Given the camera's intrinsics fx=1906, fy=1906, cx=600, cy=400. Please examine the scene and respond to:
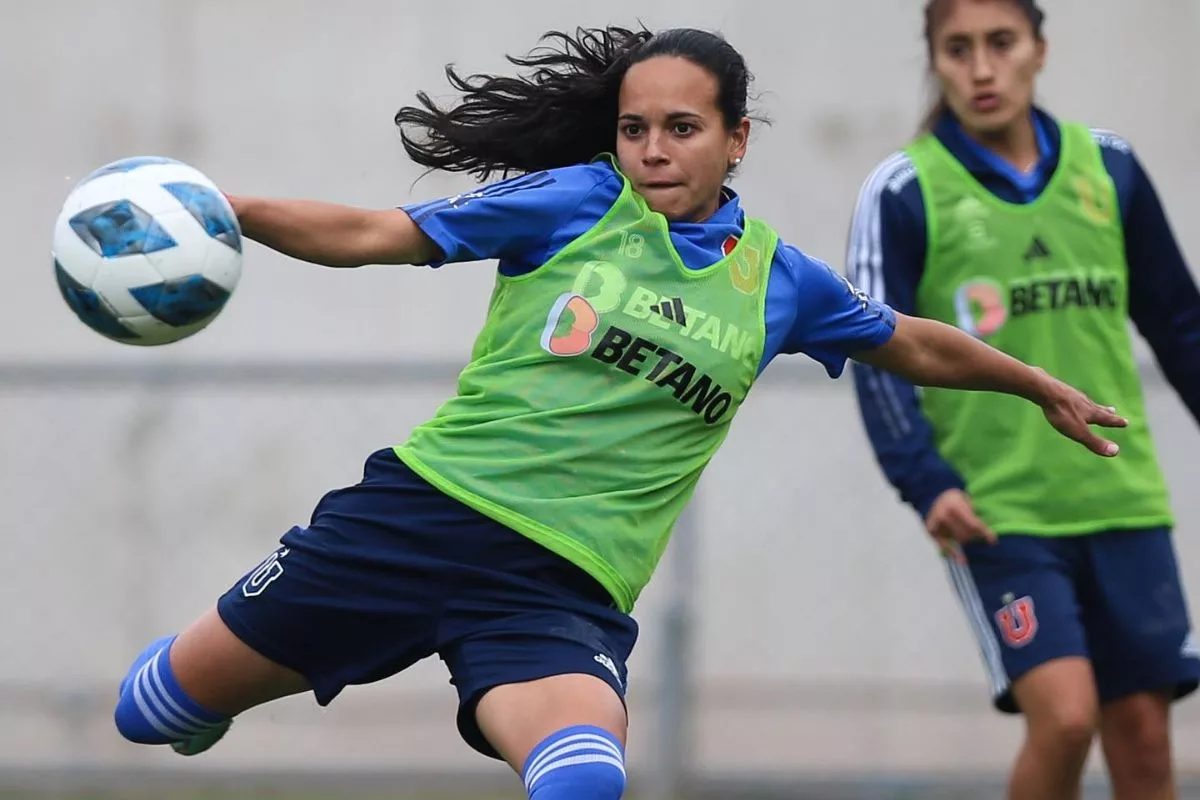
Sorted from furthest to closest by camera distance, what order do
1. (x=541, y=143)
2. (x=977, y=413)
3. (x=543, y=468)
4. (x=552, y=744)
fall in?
1. (x=977, y=413)
2. (x=541, y=143)
3. (x=543, y=468)
4. (x=552, y=744)

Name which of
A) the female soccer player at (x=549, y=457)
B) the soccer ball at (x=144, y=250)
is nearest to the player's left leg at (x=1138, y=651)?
the female soccer player at (x=549, y=457)

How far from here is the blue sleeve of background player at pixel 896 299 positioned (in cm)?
460

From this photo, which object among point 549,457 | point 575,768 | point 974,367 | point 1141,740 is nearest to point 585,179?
point 549,457

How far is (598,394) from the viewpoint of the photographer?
347cm

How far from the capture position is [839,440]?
22.1 feet

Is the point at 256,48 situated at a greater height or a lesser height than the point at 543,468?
greater

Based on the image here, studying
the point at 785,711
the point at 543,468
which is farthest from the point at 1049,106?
the point at 543,468

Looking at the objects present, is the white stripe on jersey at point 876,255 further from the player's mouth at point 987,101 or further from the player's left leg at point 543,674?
the player's left leg at point 543,674

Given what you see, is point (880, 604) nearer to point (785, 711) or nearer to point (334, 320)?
point (785, 711)

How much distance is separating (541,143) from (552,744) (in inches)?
52.7

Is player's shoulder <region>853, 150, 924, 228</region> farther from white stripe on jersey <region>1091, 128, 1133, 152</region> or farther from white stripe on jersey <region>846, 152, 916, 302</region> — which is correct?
white stripe on jersey <region>1091, 128, 1133, 152</region>

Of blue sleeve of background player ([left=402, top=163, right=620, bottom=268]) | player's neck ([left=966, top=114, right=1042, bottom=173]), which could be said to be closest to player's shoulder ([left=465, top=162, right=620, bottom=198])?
blue sleeve of background player ([left=402, top=163, right=620, bottom=268])

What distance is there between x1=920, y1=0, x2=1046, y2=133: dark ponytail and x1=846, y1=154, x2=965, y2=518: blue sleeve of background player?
0.69 ft

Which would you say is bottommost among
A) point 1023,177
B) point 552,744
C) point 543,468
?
point 552,744
